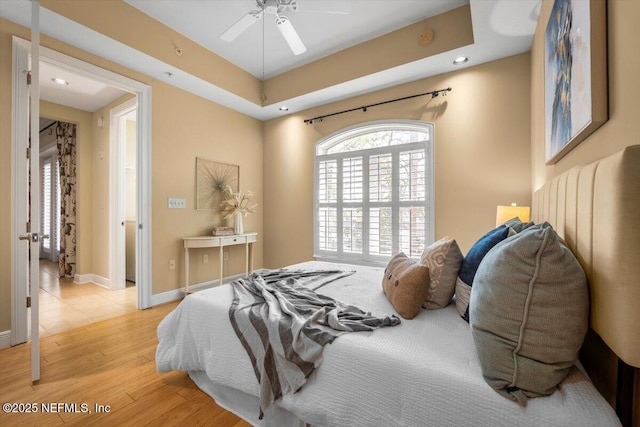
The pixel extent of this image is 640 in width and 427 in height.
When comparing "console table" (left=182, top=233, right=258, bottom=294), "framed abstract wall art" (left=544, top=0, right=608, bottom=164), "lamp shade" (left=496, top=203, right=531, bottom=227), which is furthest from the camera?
"console table" (left=182, top=233, right=258, bottom=294)

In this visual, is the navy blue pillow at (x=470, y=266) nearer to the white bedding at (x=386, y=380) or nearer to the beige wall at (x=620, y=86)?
the white bedding at (x=386, y=380)

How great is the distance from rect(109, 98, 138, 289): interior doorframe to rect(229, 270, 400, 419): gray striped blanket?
3.34 m

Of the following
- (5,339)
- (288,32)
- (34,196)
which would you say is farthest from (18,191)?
(288,32)

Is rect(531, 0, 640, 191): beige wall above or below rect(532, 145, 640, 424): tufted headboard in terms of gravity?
above

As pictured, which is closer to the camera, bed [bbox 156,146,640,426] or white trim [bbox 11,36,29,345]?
bed [bbox 156,146,640,426]

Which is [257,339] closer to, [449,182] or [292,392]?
[292,392]

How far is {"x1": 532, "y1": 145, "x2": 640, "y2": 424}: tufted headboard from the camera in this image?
703 millimetres

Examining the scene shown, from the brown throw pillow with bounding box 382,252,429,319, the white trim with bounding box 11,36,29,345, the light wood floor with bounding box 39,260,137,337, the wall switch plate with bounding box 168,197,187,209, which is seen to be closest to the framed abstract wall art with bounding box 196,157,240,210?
the wall switch plate with bounding box 168,197,187,209

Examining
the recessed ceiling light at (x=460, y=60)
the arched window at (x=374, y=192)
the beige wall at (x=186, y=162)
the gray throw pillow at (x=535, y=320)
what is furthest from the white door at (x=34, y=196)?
the recessed ceiling light at (x=460, y=60)

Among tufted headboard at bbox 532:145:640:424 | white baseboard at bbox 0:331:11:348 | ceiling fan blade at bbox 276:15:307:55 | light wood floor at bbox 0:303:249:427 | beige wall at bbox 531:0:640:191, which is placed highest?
ceiling fan blade at bbox 276:15:307:55

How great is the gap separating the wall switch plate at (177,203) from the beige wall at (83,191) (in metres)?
2.04

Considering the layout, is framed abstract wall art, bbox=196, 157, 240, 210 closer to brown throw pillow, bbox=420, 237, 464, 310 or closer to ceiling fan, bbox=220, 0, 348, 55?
ceiling fan, bbox=220, 0, 348, 55

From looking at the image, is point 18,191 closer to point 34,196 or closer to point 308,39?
point 34,196

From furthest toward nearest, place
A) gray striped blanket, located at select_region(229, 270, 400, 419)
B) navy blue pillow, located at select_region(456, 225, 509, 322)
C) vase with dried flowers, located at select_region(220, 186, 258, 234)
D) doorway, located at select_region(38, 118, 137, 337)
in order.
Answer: vase with dried flowers, located at select_region(220, 186, 258, 234), doorway, located at select_region(38, 118, 137, 337), navy blue pillow, located at select_region(456, 225, 509, 322), gray striped blanket, located at select_region(229, 270, 400, 419)
